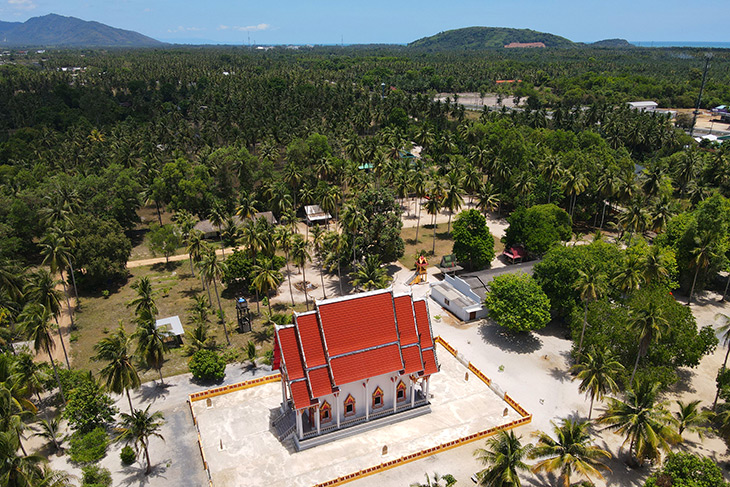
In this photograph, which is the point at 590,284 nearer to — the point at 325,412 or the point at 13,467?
the point at 325,412

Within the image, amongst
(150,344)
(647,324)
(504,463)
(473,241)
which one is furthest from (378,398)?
(473,241)

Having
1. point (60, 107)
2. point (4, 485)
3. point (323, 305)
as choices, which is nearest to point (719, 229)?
point (323, 305)

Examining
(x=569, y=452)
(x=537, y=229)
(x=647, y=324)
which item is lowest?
(x=569, y=452)

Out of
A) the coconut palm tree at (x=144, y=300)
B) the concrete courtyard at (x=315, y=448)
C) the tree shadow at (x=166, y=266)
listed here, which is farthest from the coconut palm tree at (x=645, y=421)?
the tree shadow at (x=166, y=266)

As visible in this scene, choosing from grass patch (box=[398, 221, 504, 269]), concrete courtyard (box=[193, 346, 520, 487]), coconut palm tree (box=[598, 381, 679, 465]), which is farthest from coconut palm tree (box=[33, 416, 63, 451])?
grass patch (box=[398, 221, 504, 269])

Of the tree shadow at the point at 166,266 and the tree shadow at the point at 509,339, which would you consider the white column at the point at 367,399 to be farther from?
the tree shadow at the point at 166,266

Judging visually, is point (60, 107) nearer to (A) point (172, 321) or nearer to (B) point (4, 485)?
(A) point (172, 321)
